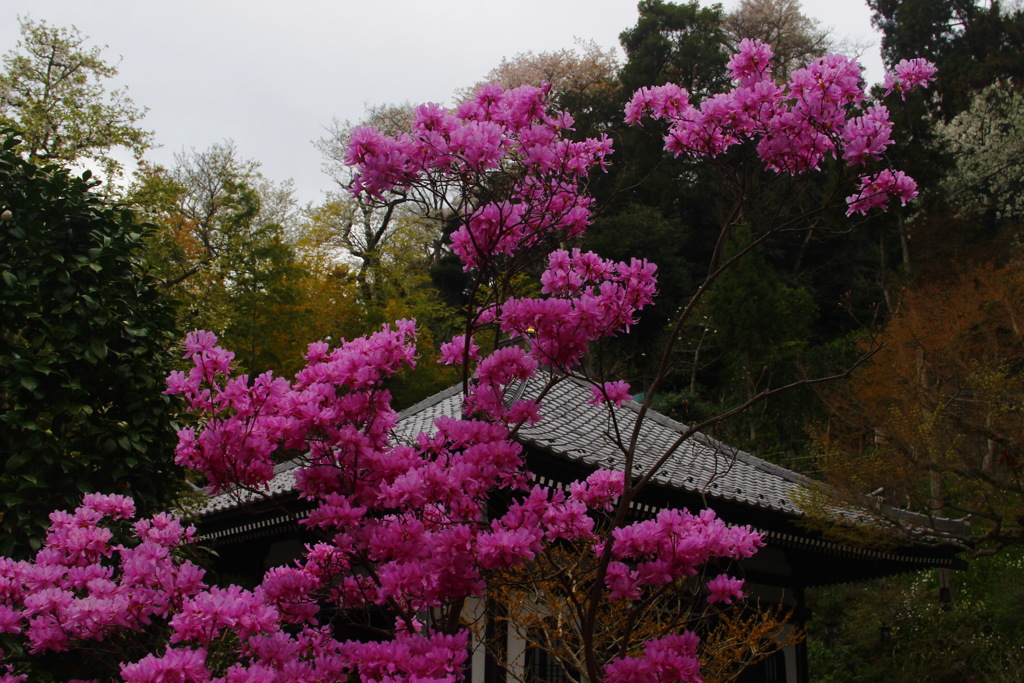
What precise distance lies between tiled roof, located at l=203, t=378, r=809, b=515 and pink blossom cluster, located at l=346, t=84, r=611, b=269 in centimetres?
190

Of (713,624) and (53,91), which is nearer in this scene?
(713,624)

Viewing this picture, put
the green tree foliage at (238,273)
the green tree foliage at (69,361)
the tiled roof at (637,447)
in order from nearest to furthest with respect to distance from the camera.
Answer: the green tree foliage at (69,361) → the tiled roof at (637,447) → the green tree foliage at (238,273)

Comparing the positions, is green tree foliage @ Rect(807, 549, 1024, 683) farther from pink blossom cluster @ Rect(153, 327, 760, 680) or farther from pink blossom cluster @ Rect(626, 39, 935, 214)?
pink blossom cluster @ Rect(153, 327, 760, 680)

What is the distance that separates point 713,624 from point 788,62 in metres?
23.9

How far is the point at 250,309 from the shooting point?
58.2 ft

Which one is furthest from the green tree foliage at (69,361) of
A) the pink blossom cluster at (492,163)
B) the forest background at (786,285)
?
the pink blossom cluster at (492,163)

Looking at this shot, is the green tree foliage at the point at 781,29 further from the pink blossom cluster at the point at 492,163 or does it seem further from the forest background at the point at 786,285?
the pink blossom cluster at the point at 492,163

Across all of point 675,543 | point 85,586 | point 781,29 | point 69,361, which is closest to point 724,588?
point 675,543

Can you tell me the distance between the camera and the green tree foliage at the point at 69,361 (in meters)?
Result: 4.63

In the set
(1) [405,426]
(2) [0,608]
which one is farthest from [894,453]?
(2) [0,608]

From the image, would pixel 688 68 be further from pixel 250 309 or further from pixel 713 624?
pixel 713 624

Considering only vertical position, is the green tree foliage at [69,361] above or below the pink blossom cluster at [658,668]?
above

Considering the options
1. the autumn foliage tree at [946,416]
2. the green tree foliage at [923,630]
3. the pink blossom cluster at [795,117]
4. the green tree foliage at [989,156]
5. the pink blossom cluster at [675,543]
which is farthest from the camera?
the green tree foliage at [989,156]

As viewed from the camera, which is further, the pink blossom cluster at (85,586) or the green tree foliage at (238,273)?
the green tree foliage at (238,273)
